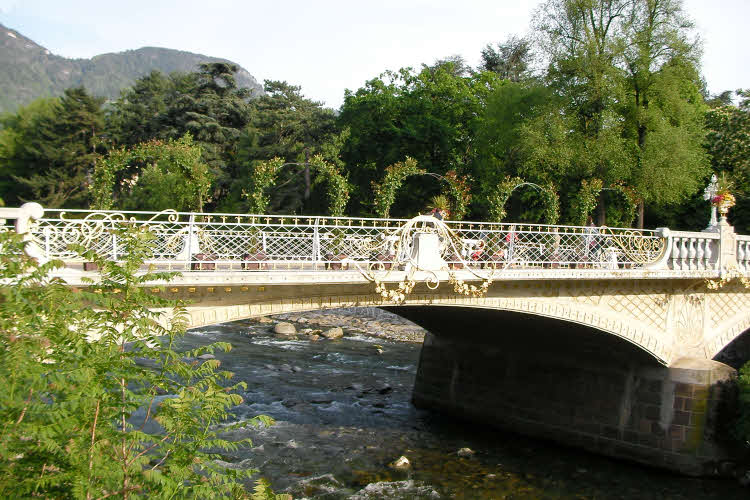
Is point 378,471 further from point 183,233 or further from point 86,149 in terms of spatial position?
point 86,149

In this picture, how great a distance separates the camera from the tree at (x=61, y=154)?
45.0m

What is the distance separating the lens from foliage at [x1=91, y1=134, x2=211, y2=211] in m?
12.6

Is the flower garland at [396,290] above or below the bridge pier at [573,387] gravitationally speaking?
above

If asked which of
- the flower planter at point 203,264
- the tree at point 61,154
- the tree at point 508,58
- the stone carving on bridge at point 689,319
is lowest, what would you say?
the stone carving on bridge at point 689,319

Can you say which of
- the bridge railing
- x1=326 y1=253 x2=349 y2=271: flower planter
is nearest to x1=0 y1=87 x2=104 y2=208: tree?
the bridge railing

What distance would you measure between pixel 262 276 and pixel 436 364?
10993 mm

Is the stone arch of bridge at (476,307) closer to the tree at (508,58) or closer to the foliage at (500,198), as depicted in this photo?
the foliage at (500,198)

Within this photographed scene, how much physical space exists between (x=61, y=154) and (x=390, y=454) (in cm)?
3913

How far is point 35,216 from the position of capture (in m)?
7.41

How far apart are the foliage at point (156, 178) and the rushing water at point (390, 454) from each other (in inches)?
218

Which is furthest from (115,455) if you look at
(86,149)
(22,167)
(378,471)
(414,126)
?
(22,167)

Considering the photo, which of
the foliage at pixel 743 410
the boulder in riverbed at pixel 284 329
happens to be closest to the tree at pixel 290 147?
the boulder in riverbed at pixel 284 329

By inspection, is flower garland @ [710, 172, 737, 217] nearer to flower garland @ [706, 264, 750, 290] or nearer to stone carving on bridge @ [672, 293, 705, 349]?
flower garland @ [706, 264, 750, 290]

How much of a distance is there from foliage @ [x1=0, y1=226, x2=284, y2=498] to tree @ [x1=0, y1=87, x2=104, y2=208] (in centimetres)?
4259
